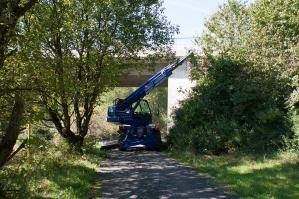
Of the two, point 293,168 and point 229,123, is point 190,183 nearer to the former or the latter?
point 293,168

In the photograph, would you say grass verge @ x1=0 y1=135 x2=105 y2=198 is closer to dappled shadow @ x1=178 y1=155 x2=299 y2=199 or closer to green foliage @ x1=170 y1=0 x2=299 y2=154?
dappled shadow @ x1=178 y1=155 x2=299 y2=199

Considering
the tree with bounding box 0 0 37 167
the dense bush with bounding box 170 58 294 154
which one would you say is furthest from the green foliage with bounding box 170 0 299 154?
the tree with bounding box 0 0 37 167

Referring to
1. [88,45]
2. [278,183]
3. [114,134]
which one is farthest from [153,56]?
[114,134]

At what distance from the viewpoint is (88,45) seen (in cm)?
1850

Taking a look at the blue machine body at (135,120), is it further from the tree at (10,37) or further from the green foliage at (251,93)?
the tree at (10,37)

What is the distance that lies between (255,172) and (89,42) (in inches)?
345

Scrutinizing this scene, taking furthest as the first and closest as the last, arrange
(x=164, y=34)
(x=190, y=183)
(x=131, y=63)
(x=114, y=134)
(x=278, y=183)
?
(x=114, y=134), (x=164, y=34), (x=131, y=63), (x=190, y=183), (x=278, y=183)

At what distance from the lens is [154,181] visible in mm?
13125

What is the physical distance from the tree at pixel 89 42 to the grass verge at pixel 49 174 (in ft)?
5.49

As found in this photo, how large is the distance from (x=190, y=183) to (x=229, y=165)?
3.02 meters

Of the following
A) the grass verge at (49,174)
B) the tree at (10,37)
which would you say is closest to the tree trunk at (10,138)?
the tree at (10,37)

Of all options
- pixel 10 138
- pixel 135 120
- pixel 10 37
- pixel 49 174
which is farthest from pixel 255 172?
pixel 135 120

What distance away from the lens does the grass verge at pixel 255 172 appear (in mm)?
10812

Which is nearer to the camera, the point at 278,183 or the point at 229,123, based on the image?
the point at 278,183
